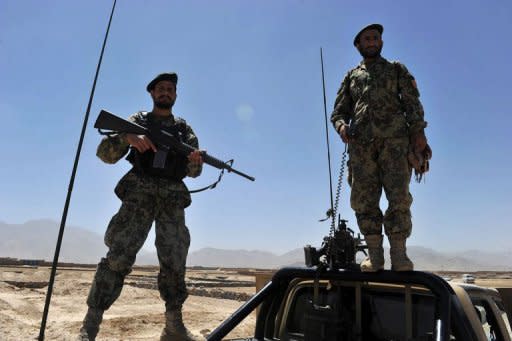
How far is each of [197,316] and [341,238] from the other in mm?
A: 5405

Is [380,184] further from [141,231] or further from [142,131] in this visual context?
[142,131]

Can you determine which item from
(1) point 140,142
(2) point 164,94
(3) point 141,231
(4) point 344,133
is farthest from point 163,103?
(4) point 344,133

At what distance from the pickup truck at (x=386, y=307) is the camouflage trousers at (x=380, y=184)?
27.1 inches

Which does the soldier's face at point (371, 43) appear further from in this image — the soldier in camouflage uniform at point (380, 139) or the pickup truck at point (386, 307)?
the pickup truck at point (386, 307)

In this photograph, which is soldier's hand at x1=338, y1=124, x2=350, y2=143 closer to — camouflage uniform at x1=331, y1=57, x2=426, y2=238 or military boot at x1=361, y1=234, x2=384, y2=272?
camouflage uniform at x1=331, y1=57, x2=426, y2=238

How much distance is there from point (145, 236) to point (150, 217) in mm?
197

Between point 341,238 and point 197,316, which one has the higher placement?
point 341,238

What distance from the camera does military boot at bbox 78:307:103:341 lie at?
146 inches

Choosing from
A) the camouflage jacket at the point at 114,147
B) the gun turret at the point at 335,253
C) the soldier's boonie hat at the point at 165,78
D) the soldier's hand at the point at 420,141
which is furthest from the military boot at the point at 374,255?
the soldier's boonie hat at the point at 165,78

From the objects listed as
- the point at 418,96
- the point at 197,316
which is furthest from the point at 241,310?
the point at 197,316

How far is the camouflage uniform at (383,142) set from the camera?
3.12 metres

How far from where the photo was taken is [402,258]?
2781 millimetres

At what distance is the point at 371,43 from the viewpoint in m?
3.57

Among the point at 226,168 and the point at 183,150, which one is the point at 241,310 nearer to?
the point at 183,150
